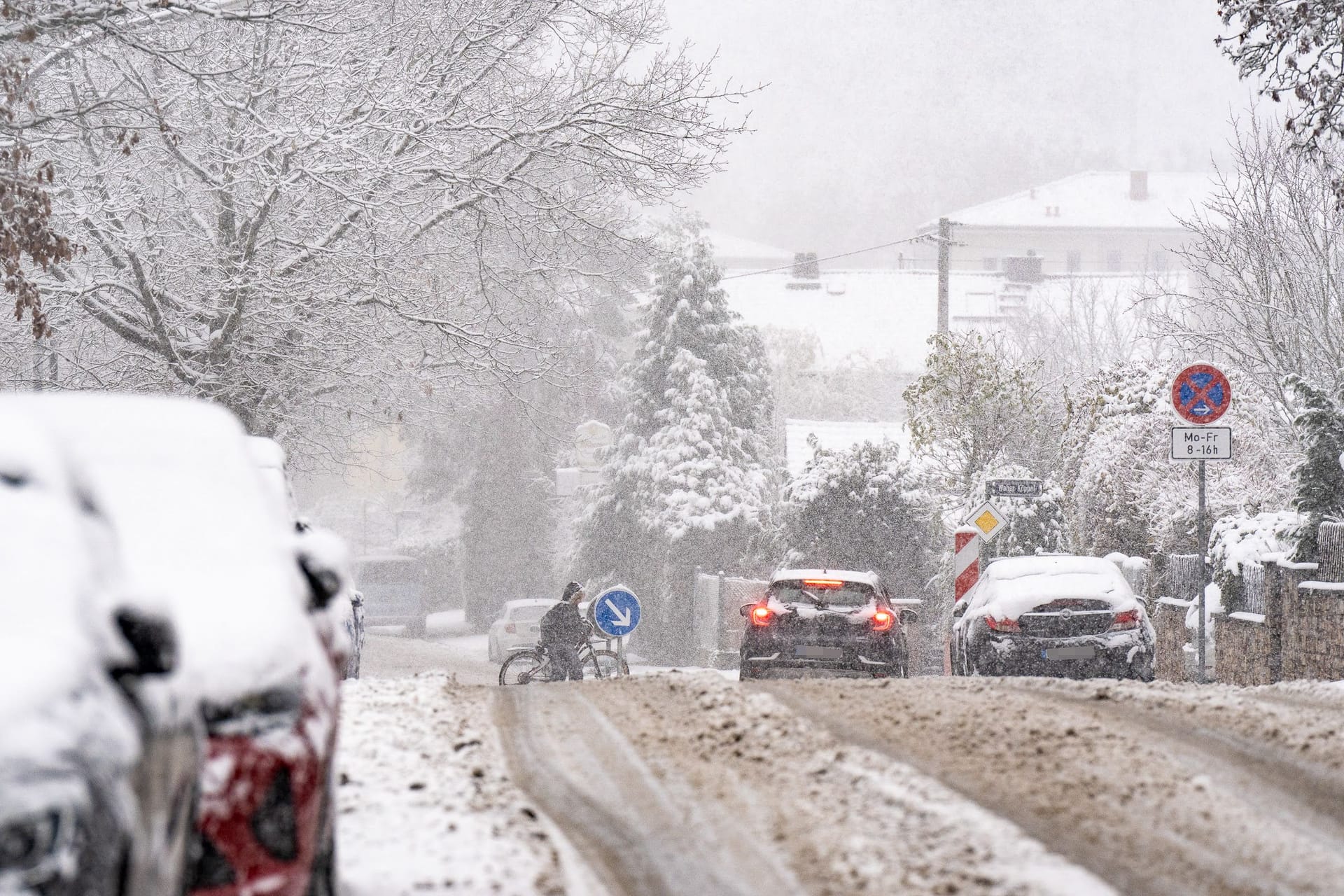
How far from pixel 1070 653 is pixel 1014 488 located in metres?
6.82

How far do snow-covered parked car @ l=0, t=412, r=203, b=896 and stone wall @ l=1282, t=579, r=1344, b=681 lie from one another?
1484 centimetres

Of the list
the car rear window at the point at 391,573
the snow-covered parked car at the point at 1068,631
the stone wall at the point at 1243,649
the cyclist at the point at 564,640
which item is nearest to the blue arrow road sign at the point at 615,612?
the cyclist at the point at 564,640

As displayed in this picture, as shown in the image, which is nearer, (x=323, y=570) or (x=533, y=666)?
(x=323, y=570)

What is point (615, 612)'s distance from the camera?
803 inches

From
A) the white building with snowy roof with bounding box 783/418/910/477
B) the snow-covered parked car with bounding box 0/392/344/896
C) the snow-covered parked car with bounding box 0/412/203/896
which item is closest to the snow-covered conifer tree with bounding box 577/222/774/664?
the white building with snowy roof with bounding box 783/418/910/477

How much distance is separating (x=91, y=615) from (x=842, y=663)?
12.6 meters

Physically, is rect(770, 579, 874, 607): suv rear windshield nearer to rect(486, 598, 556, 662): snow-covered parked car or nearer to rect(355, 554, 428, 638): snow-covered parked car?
rect(486, 598, 556, 662): snow-covered parked car

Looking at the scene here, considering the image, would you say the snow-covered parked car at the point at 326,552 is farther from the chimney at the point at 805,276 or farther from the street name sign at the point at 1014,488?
the chimney at the point at 805,276

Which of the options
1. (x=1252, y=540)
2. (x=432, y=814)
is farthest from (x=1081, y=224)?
(x=432, y=814)

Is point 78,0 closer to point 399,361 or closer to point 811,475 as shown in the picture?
point 399,361

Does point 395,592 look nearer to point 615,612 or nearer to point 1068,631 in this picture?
point 615,612

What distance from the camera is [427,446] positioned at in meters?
59.1

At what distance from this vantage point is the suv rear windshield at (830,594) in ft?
53.7

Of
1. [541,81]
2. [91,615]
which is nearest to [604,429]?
[541,81]
